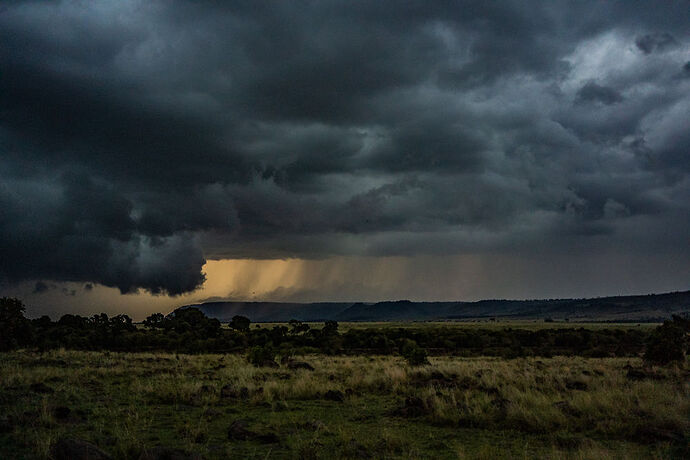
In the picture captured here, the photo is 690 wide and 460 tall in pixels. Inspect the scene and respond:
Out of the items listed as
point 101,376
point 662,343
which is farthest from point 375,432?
point 662,343

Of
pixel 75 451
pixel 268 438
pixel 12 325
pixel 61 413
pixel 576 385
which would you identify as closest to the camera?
pixel 75 451

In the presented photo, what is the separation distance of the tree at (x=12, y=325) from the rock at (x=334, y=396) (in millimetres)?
27596

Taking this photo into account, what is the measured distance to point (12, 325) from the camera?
114ft

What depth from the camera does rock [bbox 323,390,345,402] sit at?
60.8ft

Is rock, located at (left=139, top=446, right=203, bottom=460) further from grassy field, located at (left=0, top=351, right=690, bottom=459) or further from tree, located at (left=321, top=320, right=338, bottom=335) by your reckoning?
tree, located at (left=321, top=320, right=338, bottom=335)

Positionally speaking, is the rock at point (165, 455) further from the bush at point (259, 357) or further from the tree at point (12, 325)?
the tree at point (12, 325)

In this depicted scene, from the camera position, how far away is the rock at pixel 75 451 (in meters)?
8.68

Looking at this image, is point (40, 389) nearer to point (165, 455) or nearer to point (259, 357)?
point (165, 455)

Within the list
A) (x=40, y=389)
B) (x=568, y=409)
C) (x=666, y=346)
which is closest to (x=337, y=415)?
(x=568, y=409)

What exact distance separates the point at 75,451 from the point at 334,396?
11.2m

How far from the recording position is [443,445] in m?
11.5

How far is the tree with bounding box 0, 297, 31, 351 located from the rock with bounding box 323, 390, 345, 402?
27.6m

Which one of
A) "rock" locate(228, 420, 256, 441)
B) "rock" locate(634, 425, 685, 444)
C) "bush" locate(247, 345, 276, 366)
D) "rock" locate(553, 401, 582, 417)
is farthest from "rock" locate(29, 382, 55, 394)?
"rock" locate(634, 425, 685, 444)

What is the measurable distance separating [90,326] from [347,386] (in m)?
63.0
